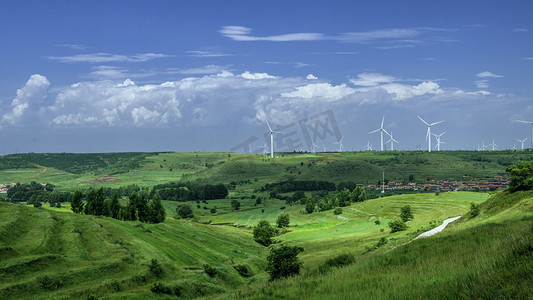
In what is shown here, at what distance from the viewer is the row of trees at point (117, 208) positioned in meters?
130

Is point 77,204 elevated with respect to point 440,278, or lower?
lower

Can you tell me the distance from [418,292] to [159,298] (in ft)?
151

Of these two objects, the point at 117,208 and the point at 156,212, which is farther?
the point at 156,212

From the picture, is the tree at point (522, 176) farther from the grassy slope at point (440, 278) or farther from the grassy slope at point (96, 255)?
the grassy slope at point (440, 278)

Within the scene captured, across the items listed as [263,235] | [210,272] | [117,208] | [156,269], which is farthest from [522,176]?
[117,208]

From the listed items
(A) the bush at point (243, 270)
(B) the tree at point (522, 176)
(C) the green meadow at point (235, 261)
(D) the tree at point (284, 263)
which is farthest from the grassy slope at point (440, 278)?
(A) the bush at point (243, 270)

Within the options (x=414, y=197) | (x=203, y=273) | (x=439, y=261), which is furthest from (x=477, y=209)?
(x=414, y=197)

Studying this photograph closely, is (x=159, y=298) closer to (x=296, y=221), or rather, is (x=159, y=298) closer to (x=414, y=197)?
(x=296, y=221)

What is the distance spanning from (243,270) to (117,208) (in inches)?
2669

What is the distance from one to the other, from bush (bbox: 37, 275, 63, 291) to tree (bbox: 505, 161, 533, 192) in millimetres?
69538

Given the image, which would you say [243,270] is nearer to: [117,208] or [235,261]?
[235,261]

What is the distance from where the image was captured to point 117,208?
13238 centimetres

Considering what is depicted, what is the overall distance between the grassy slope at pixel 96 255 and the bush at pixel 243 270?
2.01 meters

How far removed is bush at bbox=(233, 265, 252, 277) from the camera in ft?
258
